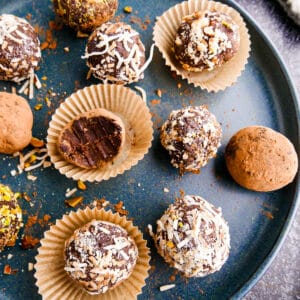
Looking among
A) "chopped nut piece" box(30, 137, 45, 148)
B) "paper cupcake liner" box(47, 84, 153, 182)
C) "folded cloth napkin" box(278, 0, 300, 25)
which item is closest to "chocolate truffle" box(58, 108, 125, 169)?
"paper cupcake liner" box(47, 84, 153, 182)

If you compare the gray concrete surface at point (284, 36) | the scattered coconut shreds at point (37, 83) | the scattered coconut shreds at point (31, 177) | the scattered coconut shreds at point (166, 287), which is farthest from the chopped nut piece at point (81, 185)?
the gray concrete surface at point (284, 36)

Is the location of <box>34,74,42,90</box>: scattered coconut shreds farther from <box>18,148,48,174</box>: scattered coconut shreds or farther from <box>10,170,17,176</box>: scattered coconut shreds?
<box>10,170,17,176</box>: scattered coconut shreds

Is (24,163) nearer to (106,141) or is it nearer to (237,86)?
(106,141)

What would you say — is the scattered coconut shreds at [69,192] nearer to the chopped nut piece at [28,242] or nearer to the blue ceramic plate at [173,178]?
the blue ceramic plate at [173,178]

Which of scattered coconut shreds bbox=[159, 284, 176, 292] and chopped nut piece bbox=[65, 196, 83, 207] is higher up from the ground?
chopped nut piece bbox=[65, 196, 83, 207]

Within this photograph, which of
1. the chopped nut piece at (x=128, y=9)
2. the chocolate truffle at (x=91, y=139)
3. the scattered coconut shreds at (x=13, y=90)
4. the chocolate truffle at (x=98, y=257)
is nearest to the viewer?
the chocolate truffle at (x=98, y=257)

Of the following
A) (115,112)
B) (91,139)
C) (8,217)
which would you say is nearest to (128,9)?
(115,112)
